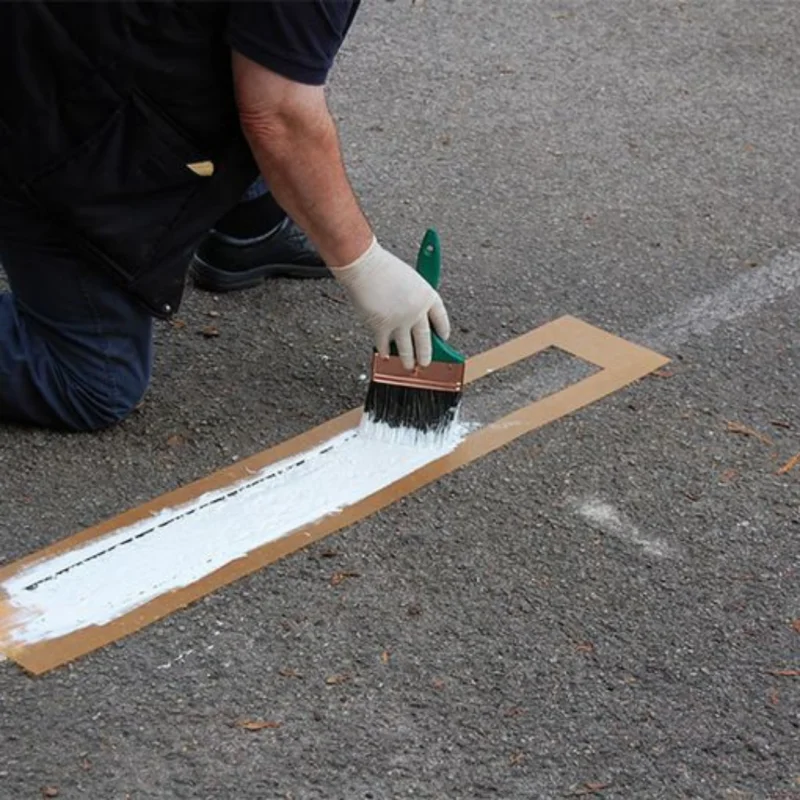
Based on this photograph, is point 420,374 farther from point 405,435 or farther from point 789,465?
point 789,465

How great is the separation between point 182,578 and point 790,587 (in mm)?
1191

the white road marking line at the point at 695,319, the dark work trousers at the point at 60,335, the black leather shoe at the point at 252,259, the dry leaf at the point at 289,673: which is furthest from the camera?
the black leather shoe at the point at 252,259

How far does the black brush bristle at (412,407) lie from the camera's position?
11.5ft

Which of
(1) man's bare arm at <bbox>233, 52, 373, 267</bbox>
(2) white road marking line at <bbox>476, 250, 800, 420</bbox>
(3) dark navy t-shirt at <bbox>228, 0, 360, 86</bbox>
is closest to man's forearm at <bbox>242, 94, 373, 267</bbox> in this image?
(1) man's bare arm at <bbox>233, 52, 373, 267</bbox>

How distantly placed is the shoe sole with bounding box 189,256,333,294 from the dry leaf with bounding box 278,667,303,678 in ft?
Answer: 5.00

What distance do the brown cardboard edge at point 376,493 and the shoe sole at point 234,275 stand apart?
0.58 m

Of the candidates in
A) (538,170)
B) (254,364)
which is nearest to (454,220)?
(538,170)

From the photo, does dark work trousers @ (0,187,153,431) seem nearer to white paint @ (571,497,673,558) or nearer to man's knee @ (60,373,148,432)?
man's knee @ (60,373,148,432)

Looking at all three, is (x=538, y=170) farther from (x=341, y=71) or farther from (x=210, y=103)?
(x=210, y=103)

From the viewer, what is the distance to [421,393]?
352cm

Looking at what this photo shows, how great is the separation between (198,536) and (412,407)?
590 mm

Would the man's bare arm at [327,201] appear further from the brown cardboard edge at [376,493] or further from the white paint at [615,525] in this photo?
the white paint at [615,525]

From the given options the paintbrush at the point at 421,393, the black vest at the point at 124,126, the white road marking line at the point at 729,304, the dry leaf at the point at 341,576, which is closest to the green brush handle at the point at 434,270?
the paintbrush at the point at 421,393

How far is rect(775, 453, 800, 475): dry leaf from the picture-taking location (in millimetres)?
3580
